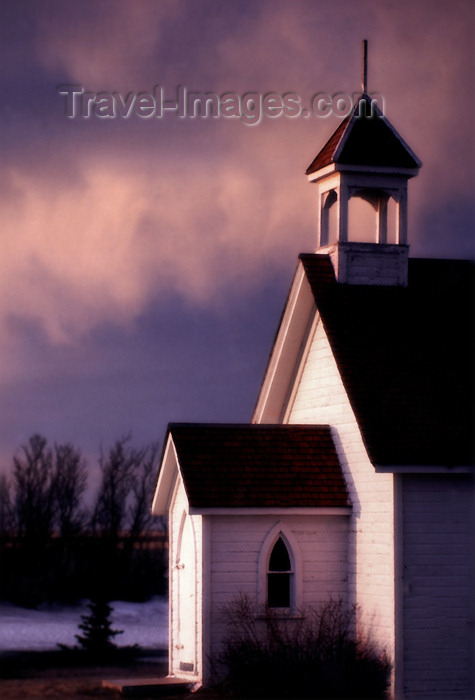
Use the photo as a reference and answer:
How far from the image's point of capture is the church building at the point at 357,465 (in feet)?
81.0

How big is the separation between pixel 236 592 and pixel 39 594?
24.3 meters

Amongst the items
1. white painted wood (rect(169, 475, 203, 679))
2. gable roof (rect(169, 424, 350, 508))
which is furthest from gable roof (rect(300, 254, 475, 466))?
white painted wood (rect(169, 475, 203, 679))

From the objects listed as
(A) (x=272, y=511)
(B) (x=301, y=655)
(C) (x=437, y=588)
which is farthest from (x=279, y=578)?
(C) (x=437, y=588)

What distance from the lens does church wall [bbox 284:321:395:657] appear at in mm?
24828

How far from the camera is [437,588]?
24.7m

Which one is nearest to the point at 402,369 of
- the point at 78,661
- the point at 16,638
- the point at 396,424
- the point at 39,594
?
the point at 396,424

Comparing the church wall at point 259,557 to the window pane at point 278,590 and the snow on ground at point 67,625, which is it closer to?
the window pane at point 278,590

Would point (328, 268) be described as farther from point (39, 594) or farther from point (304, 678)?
point (39, 594)

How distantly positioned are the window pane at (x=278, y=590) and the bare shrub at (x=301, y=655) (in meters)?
0.35

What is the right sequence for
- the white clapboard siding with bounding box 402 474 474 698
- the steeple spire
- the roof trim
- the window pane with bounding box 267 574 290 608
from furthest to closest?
the steeple spire, the window pane with bounding box 267 574 290 608, the roof trim, the white clapboard siding with bounding box 402 474 474 698

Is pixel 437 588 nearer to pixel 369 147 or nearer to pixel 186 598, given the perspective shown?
pixel 186 598

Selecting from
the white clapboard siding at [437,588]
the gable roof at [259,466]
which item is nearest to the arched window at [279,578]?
the gable roof at [259,466]

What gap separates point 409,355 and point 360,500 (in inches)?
121

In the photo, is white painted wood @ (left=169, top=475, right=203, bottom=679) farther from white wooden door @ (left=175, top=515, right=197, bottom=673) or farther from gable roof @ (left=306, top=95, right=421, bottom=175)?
gable roof @ (left=306, top=95, right=421, bottom=175)
